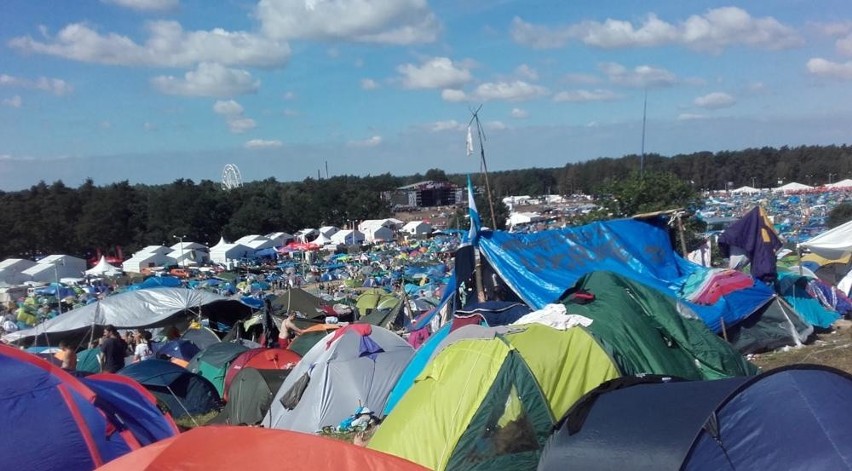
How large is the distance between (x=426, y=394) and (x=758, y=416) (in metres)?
2.83

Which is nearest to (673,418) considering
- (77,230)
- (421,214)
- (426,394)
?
(426,394)

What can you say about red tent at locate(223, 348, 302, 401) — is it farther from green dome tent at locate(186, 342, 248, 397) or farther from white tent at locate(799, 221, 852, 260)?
white tent at locate(799, 221, 852, 260)

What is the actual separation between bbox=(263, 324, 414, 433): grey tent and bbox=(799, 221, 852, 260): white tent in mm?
9609

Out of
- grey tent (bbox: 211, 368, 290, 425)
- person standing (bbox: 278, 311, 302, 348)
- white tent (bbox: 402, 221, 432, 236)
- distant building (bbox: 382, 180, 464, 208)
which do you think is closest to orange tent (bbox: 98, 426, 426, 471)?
grey tent (bbox: 211, 368, 290, 425)

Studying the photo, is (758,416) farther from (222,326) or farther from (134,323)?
(222,326)

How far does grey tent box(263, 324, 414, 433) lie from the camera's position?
9.02m

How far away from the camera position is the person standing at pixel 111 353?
37.8 feet

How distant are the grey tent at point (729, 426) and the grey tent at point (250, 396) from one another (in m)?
6.05

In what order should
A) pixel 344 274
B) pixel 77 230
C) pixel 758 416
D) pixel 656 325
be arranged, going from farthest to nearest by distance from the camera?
pixel 77 230
pixel 344 274
pixel 656 325
pixel 758 416

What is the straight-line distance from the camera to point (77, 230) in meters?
62.4

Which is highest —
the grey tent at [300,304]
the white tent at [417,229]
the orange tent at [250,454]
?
the orange tent at [250,454]

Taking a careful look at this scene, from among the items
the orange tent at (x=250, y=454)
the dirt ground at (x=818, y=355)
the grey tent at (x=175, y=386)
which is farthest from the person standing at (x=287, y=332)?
the orange tent at (x=250, y=454)

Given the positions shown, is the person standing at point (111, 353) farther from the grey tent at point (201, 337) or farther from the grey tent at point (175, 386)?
the grey tent at point (201, 337)

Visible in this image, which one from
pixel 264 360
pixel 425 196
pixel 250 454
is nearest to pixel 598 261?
pixel 264 360
